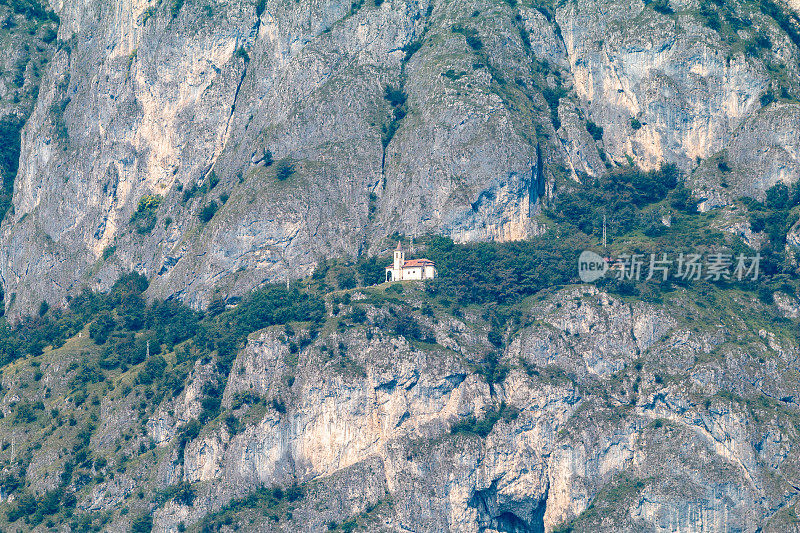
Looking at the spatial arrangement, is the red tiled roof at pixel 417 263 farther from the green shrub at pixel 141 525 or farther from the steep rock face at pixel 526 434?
the green shrub at pixel 141 525

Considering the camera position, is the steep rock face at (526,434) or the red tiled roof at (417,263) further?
the red tiled roof at (417,263)

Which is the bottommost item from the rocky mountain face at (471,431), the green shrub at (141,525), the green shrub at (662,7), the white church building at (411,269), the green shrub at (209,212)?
the green shrub at (141,525)

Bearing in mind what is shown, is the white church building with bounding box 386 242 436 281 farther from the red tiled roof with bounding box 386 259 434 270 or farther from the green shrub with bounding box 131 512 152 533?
the green shrub with bounding box 131 512 152 533

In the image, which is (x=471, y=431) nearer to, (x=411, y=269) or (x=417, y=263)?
(x=411, y=269)

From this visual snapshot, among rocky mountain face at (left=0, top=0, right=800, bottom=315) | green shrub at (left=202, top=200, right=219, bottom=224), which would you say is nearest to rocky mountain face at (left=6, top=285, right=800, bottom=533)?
rocky mountain face at (left=0, top=0, right=800, bottom=315)

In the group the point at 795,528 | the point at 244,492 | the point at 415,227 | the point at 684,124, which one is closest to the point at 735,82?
the point at 684,124

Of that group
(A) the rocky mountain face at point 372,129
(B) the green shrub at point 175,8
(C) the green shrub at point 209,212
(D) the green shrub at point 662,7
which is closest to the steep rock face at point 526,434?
(A) the rocky mountain face at point 372,129
